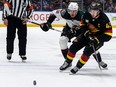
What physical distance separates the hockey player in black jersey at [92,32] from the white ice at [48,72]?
0.29m

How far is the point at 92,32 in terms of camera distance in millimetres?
5023

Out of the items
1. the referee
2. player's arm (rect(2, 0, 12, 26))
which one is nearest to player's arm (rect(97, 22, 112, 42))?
the referee

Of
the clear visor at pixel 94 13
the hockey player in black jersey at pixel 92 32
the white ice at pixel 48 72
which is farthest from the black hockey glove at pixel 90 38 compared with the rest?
the white ice at pixel 48 72

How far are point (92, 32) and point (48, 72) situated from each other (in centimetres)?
74

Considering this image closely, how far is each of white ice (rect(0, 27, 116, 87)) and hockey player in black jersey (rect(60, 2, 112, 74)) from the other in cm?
29

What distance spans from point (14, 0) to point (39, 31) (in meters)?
5.11

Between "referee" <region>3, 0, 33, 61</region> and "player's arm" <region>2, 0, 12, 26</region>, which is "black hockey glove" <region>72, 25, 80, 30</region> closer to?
"referee" <region>3, 0, 33, 61</region>

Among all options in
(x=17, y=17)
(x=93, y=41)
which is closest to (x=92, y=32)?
(x=93, y=41)

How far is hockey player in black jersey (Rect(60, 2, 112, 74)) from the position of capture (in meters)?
4.85

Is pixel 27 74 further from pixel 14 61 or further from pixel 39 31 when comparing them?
pixel 39 31

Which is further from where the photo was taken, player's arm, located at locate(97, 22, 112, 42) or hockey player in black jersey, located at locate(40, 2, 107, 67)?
hockey player in black jersey, located at locate(40, 2, 107, 67)

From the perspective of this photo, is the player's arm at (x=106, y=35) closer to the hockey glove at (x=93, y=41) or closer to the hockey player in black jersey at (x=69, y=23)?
the hockey glove at (x=93, y=41)

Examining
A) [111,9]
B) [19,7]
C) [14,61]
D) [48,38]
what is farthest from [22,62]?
[111,9]

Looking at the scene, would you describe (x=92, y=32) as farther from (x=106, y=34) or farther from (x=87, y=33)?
(x=106, y=34)
